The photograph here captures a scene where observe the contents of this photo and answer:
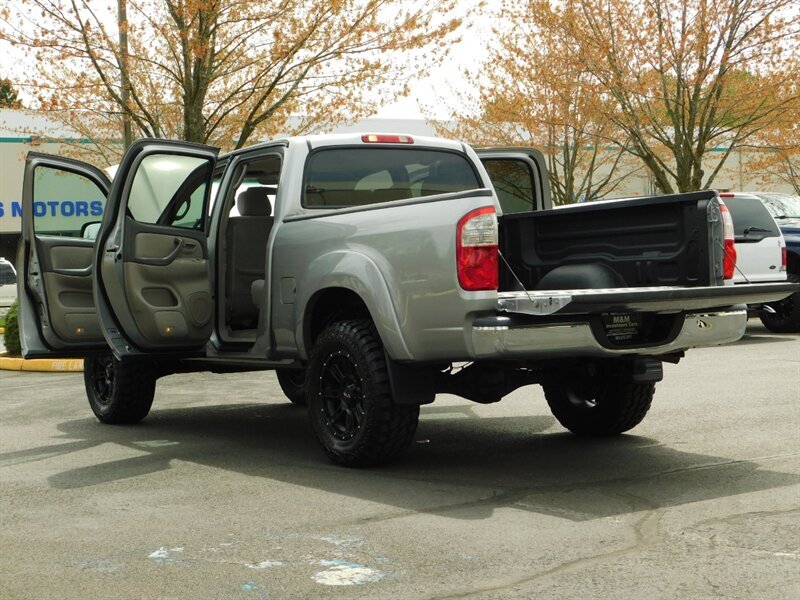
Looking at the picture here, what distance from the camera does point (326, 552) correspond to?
5109 millimetres

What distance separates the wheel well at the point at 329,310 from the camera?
723 centimetres

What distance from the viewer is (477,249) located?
6191 mm

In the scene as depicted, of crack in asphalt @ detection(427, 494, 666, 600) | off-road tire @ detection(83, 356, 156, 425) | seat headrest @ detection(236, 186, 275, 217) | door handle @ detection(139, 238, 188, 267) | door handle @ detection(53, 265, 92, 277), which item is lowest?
crack in asphalt @ detection(427, 494, 666, 600)

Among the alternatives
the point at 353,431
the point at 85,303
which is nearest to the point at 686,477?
the point at 353,431

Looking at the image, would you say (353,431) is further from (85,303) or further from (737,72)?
(737,72)

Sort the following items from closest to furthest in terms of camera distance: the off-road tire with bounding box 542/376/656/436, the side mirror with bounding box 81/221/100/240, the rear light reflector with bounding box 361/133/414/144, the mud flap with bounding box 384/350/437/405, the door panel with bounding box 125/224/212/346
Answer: the mud flap with bounding box 384/350/437/405 → the off-road tire with bounding box 542/376/656/436 → the rear light reflector with bounding box 361/133/414/144 → the door panel with bounding box 125/224/212/346 → the side mirror with bounding box 81/221/100/240

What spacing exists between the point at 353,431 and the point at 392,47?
1133 cm

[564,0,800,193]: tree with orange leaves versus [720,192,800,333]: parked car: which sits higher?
[564,0,800,193]: tree with orange leaves

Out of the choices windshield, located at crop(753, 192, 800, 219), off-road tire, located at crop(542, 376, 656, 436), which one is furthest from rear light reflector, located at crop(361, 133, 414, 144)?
windshield, located at crop(753, 192, 800, 219)

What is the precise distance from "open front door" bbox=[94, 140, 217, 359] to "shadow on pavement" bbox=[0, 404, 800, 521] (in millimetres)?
812

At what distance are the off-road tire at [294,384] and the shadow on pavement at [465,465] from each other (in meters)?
0.53

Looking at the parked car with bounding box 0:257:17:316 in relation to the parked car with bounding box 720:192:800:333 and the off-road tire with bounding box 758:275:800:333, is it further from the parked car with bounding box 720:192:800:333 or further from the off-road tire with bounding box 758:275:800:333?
the off-road tire with bounding box 758:275:800:333

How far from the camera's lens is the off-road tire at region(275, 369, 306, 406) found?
33.3 ft

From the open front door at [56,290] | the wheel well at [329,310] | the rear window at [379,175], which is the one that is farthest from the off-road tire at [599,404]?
the open front door at [56,290]
